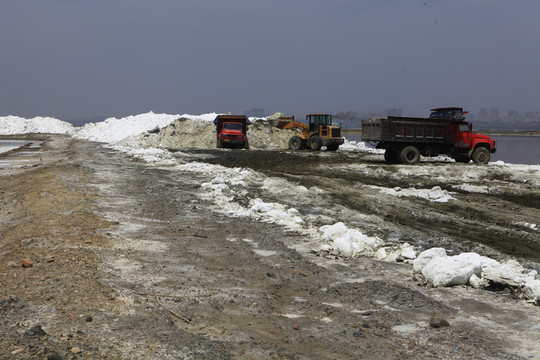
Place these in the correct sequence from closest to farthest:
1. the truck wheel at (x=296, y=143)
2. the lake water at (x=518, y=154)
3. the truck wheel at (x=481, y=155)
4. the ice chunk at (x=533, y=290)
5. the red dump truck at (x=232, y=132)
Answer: the ice chunk at (x=533, y=290) → the truck wheel at (x=481, y=155) → the lake water at (x=518, y=154) → the truck wheel at (x=296, y=143) → the red dump truck at (x=232, y=132)

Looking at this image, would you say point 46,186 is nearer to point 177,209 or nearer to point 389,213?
point 177,209

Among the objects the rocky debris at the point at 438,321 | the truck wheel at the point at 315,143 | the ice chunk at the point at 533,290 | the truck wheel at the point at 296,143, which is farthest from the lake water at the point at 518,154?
the rocky debris at the point at 438,321

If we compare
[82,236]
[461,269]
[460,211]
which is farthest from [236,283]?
[460,211]

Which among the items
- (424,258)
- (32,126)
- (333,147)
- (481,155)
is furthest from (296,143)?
(32,126)

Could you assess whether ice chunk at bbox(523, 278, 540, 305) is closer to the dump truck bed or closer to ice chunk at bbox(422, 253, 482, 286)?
ice chunk at bbox(422, 253, 482, 286)

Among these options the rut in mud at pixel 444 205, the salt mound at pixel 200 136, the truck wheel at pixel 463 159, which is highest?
the salt mound at pixel 200 136

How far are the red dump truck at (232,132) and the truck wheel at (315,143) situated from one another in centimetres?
578

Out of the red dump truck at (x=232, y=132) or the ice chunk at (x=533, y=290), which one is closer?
the ice chunk at (x=533, y=290)

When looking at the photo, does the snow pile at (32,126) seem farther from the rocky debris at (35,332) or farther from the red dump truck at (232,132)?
the rocky debris at (35,332)

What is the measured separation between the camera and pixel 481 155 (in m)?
24.0

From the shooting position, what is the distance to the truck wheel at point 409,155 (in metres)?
23.5

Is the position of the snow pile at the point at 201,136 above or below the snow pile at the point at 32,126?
below

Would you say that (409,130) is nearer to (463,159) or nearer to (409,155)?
(409,155)

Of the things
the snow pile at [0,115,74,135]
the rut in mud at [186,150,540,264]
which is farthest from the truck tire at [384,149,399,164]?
the snow pile at [0,115,74,135]
